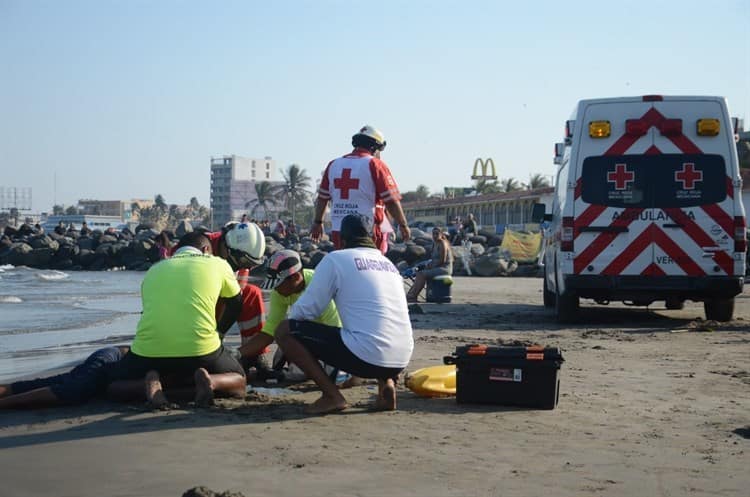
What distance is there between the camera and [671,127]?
38.2 feet

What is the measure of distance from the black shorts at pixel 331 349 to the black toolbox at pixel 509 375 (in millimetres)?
535

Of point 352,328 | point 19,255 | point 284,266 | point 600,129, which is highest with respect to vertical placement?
point 600,129

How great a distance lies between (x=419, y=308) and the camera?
47.5 ft

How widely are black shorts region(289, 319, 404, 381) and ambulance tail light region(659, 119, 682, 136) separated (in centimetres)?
674

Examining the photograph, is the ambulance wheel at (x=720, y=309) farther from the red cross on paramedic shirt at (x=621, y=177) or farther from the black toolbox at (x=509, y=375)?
the black toolbox at (x=509, y=375)

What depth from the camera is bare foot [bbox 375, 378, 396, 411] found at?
6.19m

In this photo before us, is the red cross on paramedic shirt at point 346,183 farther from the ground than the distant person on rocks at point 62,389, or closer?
farther from the ground

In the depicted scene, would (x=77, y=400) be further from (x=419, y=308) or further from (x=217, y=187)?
(x=217, y=187)

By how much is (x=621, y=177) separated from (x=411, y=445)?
290 inches

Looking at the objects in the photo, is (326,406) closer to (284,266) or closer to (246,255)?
(284,266)

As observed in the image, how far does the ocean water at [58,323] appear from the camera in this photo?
9.73 metres

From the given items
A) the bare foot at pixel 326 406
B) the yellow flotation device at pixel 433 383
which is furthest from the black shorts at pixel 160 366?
the yellow flotation device at pixel 433 383

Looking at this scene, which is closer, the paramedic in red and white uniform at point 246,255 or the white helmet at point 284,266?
the white helmet at point 284,266

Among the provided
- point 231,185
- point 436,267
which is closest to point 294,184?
point 231,185
